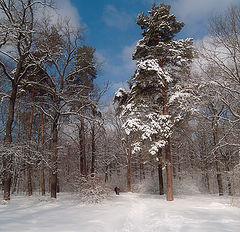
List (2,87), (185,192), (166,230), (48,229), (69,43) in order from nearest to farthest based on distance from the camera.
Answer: (48,229) → (166,230) → (2,87) → (69,43) → (185,192)

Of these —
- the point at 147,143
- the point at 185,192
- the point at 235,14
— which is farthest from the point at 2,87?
the point at 185,192

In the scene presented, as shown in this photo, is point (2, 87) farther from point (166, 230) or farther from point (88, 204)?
point (166, 230)

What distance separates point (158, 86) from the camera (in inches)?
507

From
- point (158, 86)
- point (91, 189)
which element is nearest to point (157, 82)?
point (158, 86)

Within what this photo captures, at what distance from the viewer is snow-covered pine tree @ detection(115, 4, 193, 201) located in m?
11.1

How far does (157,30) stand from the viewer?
1248 centimetres

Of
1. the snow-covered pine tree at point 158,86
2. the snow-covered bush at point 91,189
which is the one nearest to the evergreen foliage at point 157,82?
the snow-covered pine tree at point 158,86

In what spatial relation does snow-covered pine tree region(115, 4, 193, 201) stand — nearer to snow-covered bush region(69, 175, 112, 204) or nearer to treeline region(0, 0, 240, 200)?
treeline region(0, 0, 240, 200)

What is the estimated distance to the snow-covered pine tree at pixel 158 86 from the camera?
11125 millimetres

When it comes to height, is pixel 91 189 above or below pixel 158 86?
below

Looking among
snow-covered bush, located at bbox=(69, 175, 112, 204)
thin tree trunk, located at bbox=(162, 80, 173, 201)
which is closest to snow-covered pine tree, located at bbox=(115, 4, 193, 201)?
thin tree trunk, located at bbox=(162, 80, 173, 201)

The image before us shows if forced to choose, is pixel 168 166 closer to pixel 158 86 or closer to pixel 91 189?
pixel 91 189

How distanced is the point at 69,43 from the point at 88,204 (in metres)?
11.0

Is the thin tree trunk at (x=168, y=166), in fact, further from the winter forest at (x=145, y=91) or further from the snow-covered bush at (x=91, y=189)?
the snow-covered bush at (x=91, y=189)
